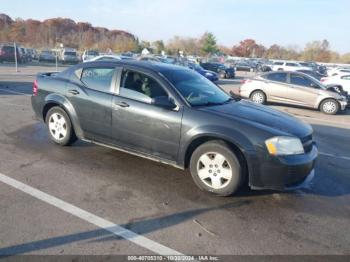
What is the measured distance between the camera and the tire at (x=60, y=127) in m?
5.86

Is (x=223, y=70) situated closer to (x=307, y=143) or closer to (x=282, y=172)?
(x=307, y=143)

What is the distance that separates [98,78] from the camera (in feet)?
18.2

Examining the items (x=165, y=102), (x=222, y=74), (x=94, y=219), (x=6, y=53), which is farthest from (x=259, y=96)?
(x=6, y=53)

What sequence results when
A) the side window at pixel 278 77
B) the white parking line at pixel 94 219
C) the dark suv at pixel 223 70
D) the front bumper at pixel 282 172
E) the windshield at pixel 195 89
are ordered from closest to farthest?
1. the white parking line at pixel 94 219
2. the front bumper at pixel 282 172
3. the windshield at pixel 195 89
4. the side window at pixel 278 77
5. the dark suv at pixel 223 70

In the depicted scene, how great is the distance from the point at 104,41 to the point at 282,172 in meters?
83.2

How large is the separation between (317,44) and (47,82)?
320 ft

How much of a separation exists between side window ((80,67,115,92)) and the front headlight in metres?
2.59

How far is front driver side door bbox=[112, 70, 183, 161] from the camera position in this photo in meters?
4.66

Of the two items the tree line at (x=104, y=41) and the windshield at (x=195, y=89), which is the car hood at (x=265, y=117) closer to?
the windshield at (x=195, y=89)

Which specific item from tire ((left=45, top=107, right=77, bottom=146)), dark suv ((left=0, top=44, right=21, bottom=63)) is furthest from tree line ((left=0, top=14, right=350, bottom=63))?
tire ((left=45, top=107, right=77, bottom=146))

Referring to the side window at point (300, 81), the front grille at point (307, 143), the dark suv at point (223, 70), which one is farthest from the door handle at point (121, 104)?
the dark suv at point (223, 70)

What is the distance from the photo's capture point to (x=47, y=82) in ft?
20.1

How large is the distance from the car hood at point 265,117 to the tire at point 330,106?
9003 mm

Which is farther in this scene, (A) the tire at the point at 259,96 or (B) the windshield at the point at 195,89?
(A) the tire at the point at 259,96
